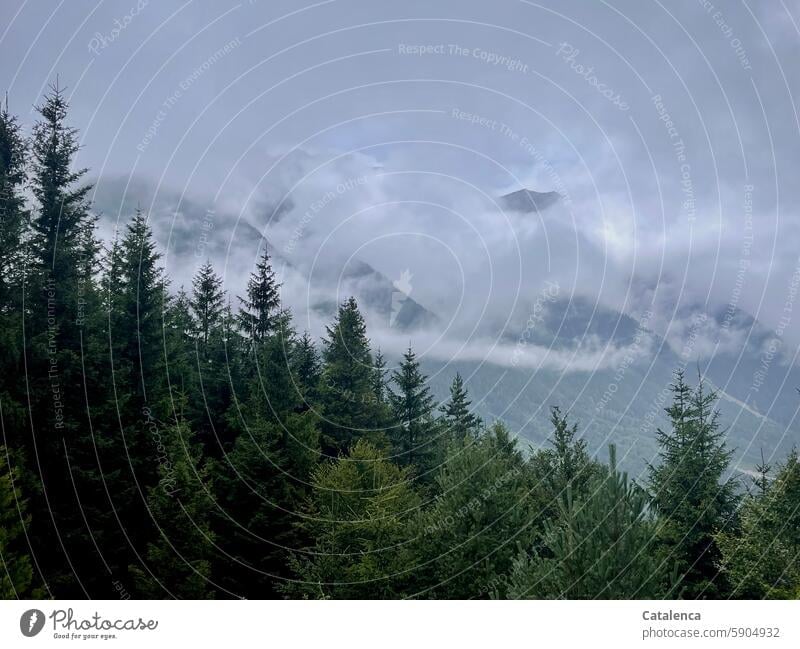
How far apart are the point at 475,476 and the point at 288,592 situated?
1143 cm

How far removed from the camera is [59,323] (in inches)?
1003

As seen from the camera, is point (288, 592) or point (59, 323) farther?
point (288, 592)

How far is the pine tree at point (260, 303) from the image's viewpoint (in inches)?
1853

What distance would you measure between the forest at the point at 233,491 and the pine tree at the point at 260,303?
681cm

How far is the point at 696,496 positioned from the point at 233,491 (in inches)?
1007

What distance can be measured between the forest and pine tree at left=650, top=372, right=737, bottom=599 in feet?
0.42

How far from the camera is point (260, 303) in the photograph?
4728 centimetres

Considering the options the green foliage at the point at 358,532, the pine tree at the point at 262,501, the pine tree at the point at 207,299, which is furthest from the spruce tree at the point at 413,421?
the green foliage at the point at 358,532

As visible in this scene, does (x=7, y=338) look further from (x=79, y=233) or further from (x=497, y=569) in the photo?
(x=497, y=569)

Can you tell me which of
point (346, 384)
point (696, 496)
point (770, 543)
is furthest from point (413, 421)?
point (770, 543)

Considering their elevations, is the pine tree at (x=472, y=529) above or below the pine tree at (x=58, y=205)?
below
